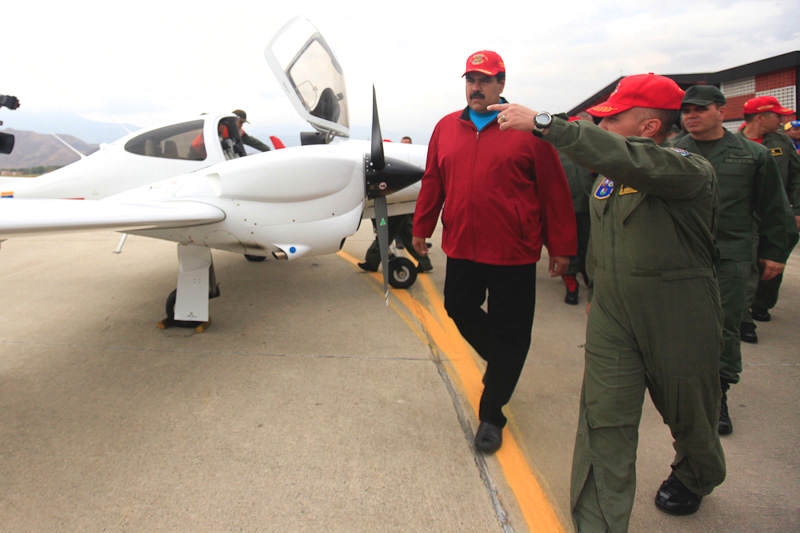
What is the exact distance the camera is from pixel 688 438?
166cm

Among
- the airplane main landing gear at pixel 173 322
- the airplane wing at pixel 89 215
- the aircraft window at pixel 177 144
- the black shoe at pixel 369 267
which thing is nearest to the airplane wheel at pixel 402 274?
the black shoe at pixel 369 267

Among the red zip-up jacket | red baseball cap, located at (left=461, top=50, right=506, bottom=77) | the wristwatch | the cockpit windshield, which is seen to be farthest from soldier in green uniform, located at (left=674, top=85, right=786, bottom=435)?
the cockpit windshield

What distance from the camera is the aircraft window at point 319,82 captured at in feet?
14.0

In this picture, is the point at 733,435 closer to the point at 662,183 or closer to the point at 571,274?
the point at 662,183

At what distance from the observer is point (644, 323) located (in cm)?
157

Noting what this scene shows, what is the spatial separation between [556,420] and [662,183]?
5.64 ft

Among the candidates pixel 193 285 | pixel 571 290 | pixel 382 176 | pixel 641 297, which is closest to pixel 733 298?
pixel 641 297

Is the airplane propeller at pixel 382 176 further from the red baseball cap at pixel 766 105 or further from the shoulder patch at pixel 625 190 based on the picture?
the red baseball cap at pixel 766 105

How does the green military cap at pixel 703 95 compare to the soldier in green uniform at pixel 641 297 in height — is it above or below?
above

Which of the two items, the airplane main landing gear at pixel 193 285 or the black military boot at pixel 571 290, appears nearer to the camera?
the airplane main landing gear at pixel 193 285

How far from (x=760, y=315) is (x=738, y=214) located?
8.38ft

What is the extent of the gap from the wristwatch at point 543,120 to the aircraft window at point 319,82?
3411 mm

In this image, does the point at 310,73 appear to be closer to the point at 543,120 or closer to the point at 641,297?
the point at 543,120

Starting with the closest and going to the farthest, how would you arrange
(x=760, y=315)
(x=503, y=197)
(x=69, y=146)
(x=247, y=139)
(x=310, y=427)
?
(x=503, y=197)
(x=310, y=427)
(x=760, y=315)
(x=247, y=139)
(x=69, y=146)
